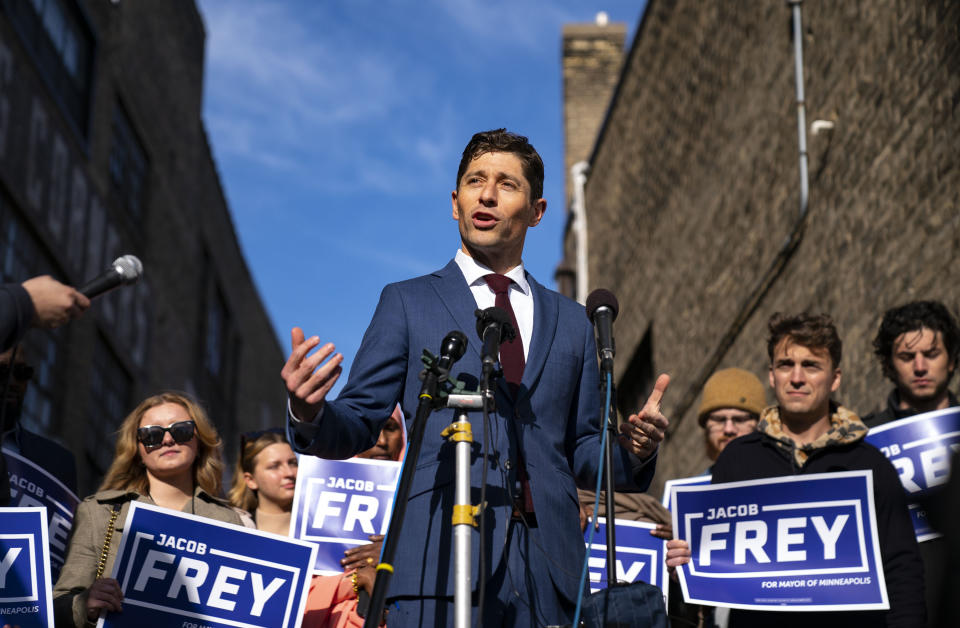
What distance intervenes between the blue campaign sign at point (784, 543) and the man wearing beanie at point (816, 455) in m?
0.09

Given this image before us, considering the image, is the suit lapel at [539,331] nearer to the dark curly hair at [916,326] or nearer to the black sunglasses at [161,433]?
the black sunglasses at [161,433]

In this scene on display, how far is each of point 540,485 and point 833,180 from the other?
29.5 ft

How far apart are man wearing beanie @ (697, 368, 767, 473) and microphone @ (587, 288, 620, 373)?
11.3 ft

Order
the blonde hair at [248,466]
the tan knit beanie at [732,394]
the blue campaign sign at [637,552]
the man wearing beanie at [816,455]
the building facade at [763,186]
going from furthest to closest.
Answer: the building facade at [763,186]
the tan knit beanie at [732,394]
the blonde hair at [248,466]
the blue campaign sign at [637,552]
the man wearing beanie at [816,455]

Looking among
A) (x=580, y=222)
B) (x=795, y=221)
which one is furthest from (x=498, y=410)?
(x=580, y=222)

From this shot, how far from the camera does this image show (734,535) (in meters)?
5.52

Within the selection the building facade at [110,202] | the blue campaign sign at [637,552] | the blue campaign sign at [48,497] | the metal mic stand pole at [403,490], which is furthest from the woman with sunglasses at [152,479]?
the building facade at [110,202]

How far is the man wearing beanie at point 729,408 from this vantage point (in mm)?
7859

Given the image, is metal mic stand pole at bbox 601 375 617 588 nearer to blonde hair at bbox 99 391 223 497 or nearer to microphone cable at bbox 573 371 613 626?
microphone cable at bbox 573 371 613 626

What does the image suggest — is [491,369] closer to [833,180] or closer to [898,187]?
[898,187]

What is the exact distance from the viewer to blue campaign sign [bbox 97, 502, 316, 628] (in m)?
5.37

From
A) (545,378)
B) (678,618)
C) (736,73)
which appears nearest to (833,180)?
(736,73)

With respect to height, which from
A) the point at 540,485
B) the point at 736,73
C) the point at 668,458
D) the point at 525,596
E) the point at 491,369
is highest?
the point at 736,73

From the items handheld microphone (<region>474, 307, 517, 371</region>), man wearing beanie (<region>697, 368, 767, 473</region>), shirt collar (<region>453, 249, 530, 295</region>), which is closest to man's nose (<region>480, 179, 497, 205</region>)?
shirt collar (<region>453, 249, 530, 295</region>)
